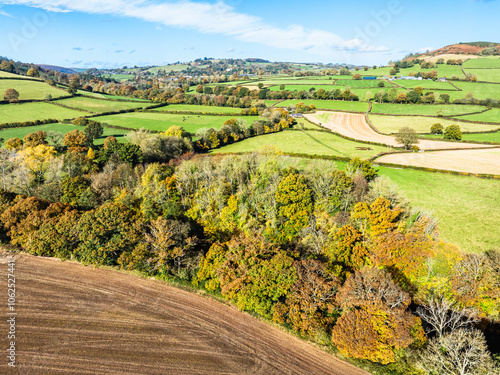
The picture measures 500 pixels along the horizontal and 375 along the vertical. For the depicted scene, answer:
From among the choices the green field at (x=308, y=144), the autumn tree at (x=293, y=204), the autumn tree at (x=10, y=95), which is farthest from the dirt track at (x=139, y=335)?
the autumn tree at (x=10, y=95)

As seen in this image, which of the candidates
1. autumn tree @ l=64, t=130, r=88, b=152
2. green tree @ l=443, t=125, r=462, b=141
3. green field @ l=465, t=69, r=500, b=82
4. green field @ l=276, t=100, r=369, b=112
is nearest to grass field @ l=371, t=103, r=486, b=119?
green field @ l=276, t=100, r=369, b=112

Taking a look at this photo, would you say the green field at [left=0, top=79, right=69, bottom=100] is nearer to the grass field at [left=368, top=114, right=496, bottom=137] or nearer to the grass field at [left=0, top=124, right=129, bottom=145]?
the grass field at [left=0, top=124, right=129, bottom=145]

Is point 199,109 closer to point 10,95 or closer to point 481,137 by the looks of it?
point 10,95

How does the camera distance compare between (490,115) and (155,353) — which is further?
(490,115)

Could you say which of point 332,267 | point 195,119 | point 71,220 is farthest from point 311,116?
point 71,220

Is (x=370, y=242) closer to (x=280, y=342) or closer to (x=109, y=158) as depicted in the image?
(x=280, y=342)

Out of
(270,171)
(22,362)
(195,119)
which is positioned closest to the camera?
(22,362)
